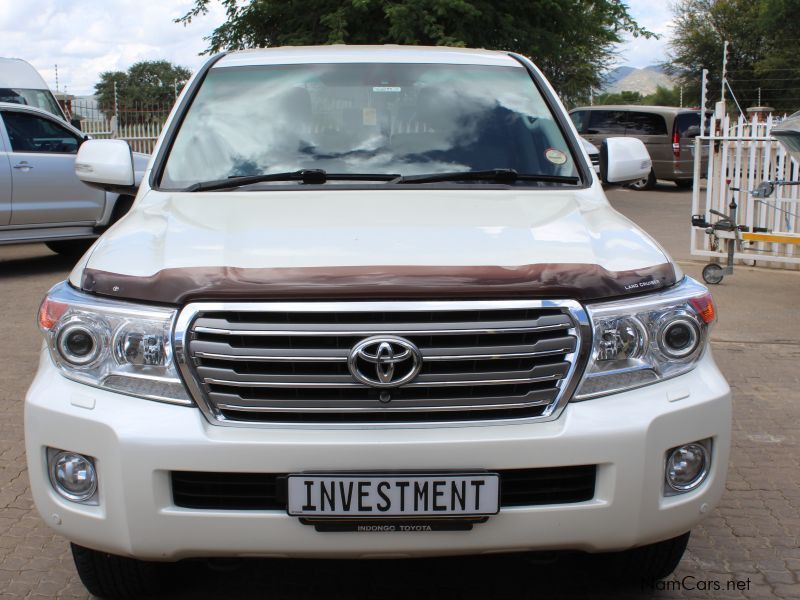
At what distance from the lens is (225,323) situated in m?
2.78

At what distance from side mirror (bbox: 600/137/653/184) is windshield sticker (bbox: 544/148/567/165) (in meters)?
0.40

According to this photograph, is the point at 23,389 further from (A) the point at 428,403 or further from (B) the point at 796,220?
(B) the point at 796,220

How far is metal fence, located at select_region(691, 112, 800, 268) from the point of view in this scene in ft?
Result: 35.9

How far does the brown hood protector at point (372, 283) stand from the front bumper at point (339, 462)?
30 cm

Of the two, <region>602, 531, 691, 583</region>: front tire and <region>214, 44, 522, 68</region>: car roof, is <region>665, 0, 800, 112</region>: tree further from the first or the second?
<region>602, 531, 691, 583</region>: front tire

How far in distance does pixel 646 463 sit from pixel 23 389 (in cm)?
445

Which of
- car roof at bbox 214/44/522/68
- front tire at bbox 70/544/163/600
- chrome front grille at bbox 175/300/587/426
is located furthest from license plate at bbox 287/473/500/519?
car roof at bbox 214/44/522/68

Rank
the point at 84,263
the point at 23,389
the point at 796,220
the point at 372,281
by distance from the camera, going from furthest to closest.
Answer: the point at 796,220 < the point at 23,389 < the point at 84,263 < the point at 372,281

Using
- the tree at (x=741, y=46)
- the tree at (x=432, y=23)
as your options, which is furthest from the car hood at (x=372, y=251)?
the tree at (x=741, y=46)

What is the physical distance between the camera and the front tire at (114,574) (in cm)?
322

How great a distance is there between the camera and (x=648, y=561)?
3.36 meters

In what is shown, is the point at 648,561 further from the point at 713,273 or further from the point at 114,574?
the point at 713,273

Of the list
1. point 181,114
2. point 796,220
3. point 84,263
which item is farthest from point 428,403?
point 796,220

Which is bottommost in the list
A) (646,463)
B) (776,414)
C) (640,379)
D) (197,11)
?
(776,414)
